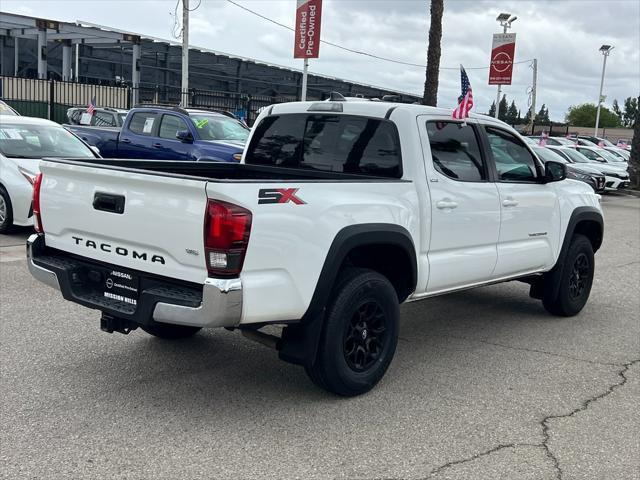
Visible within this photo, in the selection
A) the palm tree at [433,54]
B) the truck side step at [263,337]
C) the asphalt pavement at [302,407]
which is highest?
the palm tree at [433,54]

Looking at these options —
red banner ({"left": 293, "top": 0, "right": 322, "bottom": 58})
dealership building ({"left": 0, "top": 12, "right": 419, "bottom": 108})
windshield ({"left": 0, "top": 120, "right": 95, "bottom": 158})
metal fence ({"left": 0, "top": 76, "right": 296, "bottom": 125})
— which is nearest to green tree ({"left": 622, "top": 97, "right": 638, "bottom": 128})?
dealership building ({"left": 0, "top": 12, "right": 419, "bottom": 108})

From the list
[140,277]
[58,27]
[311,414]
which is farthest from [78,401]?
[58,27]

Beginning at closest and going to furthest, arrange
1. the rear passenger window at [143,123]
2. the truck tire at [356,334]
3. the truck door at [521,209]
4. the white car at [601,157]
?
the truck tire at [356,334] < the truck door at [521,209] < the rear passenger window at [143,123] < the white car at [601,157]

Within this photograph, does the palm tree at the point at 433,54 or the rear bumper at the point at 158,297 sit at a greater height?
the palm tree at the point at 433,54

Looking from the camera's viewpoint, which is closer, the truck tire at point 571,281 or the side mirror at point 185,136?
the truck tire at point 571,281

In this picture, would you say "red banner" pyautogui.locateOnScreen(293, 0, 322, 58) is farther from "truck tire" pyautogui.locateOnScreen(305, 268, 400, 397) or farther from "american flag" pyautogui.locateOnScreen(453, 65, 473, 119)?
"truck tire" pyautogui.locateOnScreen(305, 268, 400, 397)

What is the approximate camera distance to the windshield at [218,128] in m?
13.7

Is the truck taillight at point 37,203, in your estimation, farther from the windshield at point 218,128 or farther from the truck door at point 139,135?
the truck door at point 139,135

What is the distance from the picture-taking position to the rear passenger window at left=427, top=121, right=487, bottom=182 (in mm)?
5230

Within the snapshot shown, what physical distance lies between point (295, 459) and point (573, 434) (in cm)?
169

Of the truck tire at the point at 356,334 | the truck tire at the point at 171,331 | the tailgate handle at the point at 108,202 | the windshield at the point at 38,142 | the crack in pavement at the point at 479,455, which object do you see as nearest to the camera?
the crack in pavement at the point at 479,455

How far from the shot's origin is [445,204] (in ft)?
16.8

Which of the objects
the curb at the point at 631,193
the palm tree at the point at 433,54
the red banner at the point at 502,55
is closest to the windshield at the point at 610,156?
the curb at the point at 631,193

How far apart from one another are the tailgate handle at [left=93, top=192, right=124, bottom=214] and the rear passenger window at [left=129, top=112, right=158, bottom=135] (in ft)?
34.0
